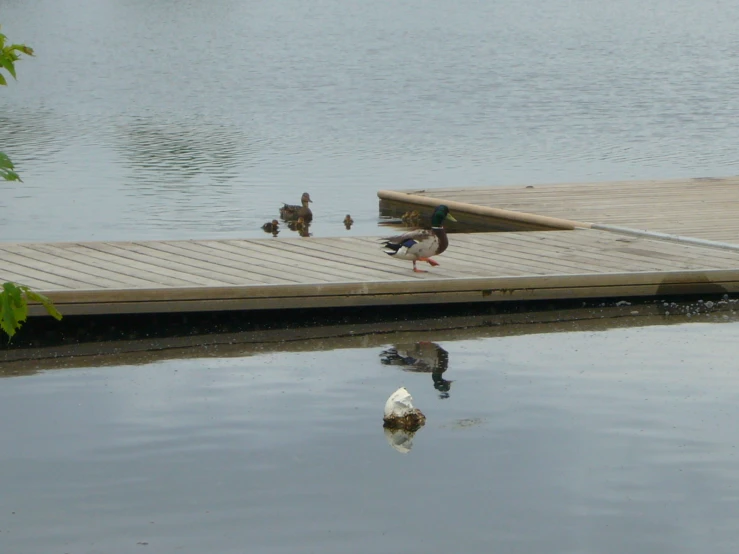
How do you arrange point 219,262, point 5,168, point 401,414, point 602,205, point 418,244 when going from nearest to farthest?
1. point 5,168
2. point 401,414
3. point 418,244
4. point 219,262
5. point 602,205

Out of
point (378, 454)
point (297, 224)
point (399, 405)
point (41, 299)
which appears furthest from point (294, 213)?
point (41, 299)

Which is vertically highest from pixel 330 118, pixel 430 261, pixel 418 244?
pixel 418 244

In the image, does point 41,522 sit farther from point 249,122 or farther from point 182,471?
point 249,122

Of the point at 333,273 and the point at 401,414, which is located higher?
the point at 333,273

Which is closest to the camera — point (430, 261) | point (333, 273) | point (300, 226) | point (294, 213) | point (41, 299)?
point (41, 299)

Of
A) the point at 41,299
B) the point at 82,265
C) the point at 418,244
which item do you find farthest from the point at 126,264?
the point at 41,299

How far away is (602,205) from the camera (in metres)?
15.0

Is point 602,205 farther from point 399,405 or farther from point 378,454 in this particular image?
point 378,454

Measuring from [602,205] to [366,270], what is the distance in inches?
199

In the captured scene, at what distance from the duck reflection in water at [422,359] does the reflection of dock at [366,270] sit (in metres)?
0.57

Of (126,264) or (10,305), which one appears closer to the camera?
(10,305)

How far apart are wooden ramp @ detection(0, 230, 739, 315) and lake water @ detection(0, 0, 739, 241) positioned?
421 cm

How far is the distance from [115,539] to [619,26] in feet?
220

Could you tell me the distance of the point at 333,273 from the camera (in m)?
10.8
